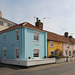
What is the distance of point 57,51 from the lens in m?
27.0

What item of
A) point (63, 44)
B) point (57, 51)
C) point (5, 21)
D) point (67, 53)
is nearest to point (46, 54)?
point (57, 51)

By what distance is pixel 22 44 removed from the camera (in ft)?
58.7

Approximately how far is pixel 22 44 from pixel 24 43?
1.28 feet

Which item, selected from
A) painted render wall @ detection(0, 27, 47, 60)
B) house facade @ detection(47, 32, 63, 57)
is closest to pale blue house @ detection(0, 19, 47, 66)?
painted render wall @ detection(0, 27, 47, 60)

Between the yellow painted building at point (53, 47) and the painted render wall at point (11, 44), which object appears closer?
the painted render wall at point (11, 44)

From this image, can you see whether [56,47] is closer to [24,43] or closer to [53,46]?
[53,46]

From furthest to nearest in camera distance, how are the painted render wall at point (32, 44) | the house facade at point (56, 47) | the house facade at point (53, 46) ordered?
the house facade at point (56, 47), the house facade at point (53, 46), the painted render wall at point (32, 44)

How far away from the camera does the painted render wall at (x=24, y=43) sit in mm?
17891

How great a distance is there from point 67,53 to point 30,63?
19.5 meters

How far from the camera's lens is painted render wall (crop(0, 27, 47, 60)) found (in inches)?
704

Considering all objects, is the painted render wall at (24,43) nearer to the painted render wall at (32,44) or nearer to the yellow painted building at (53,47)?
the painted render wall at (32,44)

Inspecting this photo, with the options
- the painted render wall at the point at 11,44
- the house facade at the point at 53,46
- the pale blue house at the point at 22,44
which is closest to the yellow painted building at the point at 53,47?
the house facade at the point at 53,46

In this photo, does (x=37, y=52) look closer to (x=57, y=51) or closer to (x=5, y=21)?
(x=57, y=51)

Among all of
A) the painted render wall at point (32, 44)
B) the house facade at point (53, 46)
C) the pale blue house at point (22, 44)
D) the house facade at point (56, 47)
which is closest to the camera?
the pale blue house at point (22, 44)
